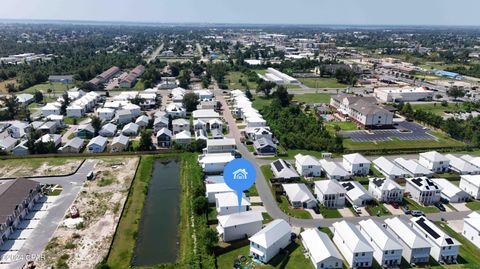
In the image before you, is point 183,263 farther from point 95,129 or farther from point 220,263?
point 95,129

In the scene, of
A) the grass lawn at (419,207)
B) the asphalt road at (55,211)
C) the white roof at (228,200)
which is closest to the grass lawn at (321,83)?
the grass lawn at (419,207)

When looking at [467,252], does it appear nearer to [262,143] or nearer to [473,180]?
[473,180]

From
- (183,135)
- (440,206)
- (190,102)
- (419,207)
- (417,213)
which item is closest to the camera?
(417,213)

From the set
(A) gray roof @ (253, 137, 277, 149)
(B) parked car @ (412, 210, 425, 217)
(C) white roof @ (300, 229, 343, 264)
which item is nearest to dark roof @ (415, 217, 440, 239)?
(B) parked car @ (412, 210, 425, 217)

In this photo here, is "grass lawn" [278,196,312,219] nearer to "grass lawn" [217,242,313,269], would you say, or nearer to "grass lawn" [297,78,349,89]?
"grass lawn" [217,242,313,269]

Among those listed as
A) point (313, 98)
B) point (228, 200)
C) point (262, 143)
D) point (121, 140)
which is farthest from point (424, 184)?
point (313, 98)

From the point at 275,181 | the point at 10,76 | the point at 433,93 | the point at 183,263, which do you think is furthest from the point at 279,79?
the point at 183,263
